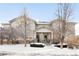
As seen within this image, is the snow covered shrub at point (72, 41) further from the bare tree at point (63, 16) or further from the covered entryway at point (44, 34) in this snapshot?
the covered entryway at point (44, 34)

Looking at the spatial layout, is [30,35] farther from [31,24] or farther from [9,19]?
[9,19]

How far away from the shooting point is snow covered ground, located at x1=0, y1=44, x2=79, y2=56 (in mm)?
1635

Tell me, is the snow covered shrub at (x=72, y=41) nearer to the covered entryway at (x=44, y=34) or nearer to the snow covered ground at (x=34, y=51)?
the snow covered ground at (x=34, y=51)

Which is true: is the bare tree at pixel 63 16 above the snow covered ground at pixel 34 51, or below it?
above

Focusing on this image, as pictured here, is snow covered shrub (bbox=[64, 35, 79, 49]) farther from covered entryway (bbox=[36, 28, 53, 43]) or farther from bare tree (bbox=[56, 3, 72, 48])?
covered entryway (bbox=[36, 28, 53, 43])

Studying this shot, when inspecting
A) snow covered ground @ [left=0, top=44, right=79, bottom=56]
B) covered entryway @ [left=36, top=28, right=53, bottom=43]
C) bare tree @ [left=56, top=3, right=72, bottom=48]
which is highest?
bare tree @ [left=56, top=3, right=72, bottom=48]

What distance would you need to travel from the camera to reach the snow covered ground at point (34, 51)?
1635 mm

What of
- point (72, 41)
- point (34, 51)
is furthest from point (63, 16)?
point (34, 51)

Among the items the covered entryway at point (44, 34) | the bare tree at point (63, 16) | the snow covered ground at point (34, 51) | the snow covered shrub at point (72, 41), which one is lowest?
the snow covered ground at point (34, 51)

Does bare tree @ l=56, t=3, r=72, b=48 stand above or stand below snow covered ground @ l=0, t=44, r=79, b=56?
above

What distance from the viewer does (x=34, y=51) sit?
1669mm

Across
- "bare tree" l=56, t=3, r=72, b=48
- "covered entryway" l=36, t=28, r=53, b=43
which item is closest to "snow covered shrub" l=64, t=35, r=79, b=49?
"bare tree" l=56, t=3, r=72, b=48

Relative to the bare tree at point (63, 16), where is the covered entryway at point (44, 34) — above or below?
below

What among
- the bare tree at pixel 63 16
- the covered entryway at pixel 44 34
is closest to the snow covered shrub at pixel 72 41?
the bare tree at pixel 63 16
